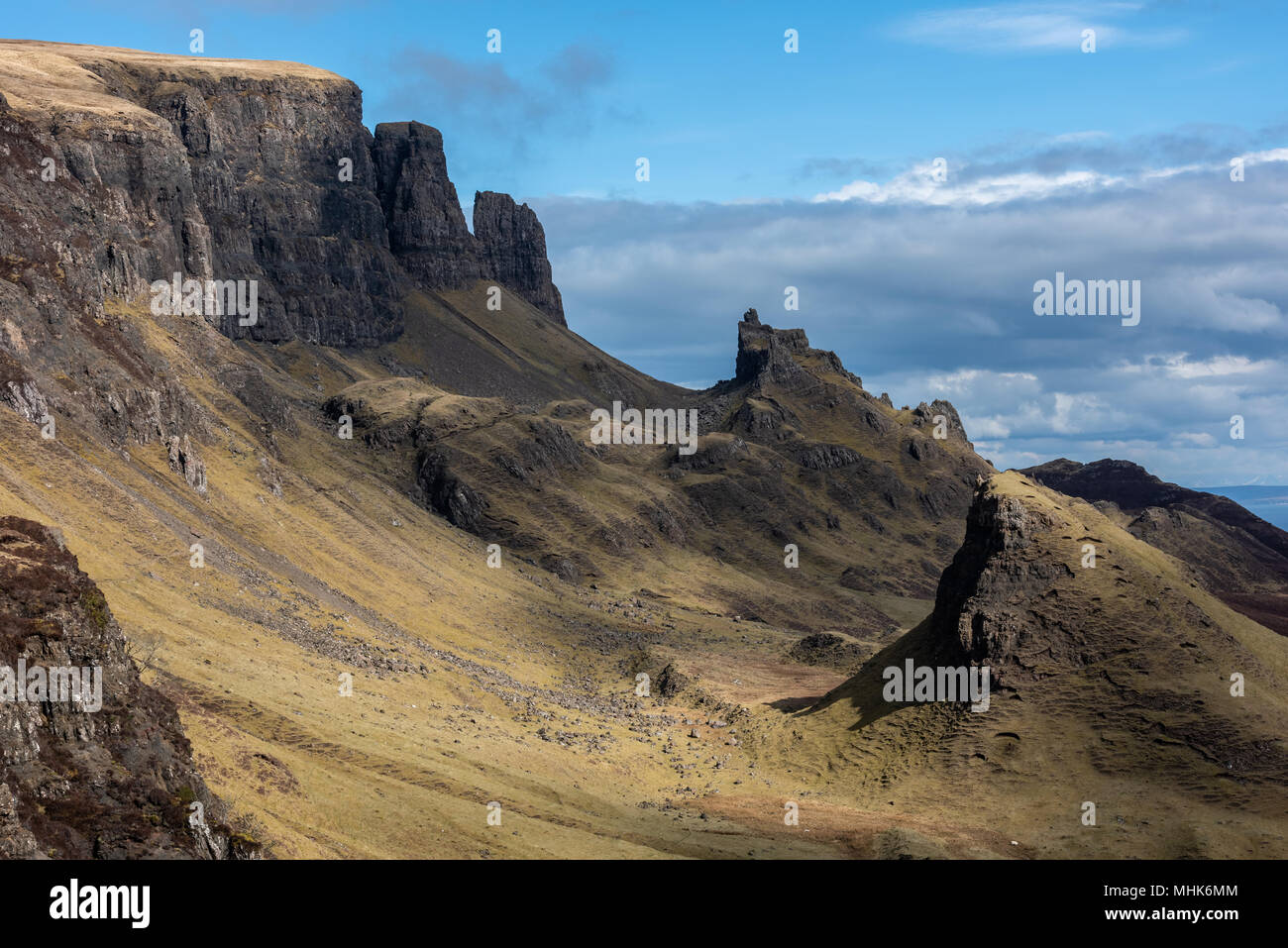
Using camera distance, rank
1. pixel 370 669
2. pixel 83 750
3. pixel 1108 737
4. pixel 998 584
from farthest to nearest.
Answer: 1. pixel 370 669
2. pixel 998 584
3. pixel 1108 737
4. pixel 83 750

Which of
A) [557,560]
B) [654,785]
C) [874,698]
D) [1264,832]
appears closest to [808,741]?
[874,698]

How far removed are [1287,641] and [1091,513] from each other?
59.1 feet

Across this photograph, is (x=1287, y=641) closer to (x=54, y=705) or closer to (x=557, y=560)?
(x=54, y=705)

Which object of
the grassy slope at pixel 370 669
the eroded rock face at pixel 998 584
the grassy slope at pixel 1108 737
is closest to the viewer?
the grassy slope at pixel 370 669

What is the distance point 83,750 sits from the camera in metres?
45.2

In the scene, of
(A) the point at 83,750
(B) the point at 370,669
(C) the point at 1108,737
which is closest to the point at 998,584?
(C) the point at 1108,737

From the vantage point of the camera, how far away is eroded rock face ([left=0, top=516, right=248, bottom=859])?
137 feet

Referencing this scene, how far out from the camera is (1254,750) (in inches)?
2985

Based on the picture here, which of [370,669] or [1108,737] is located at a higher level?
[370,669]

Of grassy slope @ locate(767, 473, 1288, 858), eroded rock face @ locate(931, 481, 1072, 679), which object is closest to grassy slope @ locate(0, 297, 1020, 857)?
grassy slope @ locate(767, 473, 1288, 858)

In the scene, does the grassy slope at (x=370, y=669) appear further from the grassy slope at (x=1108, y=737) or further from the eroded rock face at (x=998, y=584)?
the eroded rock face at (x=998, y=584)

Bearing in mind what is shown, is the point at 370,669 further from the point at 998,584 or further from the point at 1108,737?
the point at 1108,737

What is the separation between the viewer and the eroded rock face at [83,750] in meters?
41.6

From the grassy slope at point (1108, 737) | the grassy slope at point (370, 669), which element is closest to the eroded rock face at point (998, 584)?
the grassy slope at point (1108, 737)
